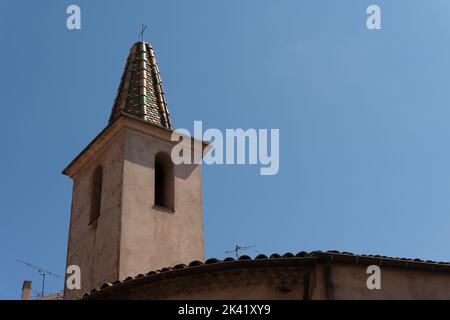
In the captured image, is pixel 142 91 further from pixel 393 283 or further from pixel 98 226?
pixel 393 283

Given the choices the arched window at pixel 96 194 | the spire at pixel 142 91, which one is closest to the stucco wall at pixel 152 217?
the spire at pixel 142 91

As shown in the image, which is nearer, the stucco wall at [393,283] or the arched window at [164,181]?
the stucco wall at [393,283]

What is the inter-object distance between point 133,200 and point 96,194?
67.2 inches

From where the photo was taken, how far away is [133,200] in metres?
13.8

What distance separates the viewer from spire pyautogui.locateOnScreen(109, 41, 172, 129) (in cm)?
1573

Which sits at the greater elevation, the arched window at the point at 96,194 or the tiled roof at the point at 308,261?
the arched window at the point at 96,194

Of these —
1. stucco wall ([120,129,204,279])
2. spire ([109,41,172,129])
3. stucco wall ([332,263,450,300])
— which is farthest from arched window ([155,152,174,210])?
stucco wall ([332,263,450,300])

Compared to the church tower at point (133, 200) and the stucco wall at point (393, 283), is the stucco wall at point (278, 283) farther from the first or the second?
the church tower at point (133, 200)

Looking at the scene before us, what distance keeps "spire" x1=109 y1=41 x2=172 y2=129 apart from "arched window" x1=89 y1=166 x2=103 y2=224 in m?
1.25

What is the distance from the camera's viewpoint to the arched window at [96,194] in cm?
1491

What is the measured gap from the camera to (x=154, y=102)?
53.1 ft

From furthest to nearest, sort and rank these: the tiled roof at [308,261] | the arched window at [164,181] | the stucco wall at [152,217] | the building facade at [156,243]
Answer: the arched window at [164,181]
the stucco wall at [152,217]
the building facade at [156,243]
the tiled roof at [308,261]
